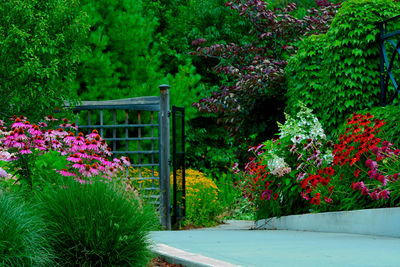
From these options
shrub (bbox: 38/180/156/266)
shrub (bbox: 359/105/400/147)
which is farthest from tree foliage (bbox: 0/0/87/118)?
shrub (bbox: 359/105/400/147)

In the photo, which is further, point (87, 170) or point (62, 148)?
point (62, 148)

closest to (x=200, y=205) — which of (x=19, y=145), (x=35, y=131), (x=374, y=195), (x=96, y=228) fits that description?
(x=35, y=131)

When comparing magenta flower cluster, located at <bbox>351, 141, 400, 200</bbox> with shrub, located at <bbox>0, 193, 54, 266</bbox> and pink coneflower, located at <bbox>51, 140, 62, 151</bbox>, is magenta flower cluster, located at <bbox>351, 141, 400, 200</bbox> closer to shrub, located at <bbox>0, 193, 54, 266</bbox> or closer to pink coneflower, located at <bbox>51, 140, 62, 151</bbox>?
pink coneflower, located at <bbox>51, 140, 62, 151</bbox>

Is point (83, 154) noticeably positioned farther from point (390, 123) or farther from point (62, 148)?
→ point (390, 123)

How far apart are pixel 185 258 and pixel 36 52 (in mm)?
5977

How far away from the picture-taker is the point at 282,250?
5.79 metres

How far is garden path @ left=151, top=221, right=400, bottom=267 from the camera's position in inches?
197

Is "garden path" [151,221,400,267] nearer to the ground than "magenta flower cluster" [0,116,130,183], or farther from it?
nearer to the ground

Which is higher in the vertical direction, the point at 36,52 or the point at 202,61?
the point at 202,61

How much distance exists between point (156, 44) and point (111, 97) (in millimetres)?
2341

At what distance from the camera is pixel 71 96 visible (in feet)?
34.6

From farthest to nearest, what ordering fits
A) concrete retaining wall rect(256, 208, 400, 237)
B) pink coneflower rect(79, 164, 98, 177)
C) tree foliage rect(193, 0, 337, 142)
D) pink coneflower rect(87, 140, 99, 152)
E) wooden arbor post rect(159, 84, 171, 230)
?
1. tree foliage rect(193, 0, 337, 142)
2. wooden arbor post rect(159, 84, 171, 230)
3. pink coneflower rect(87, 140, 99, 152)
4. concrete retaining wall rect(256, 208, 400, 237)
5. pink coneflower rect(79, 164, 98, 177)

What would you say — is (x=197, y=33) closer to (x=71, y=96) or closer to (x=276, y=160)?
(x=71, y=96)

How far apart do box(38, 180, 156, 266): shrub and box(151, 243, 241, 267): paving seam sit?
1.04 feet
